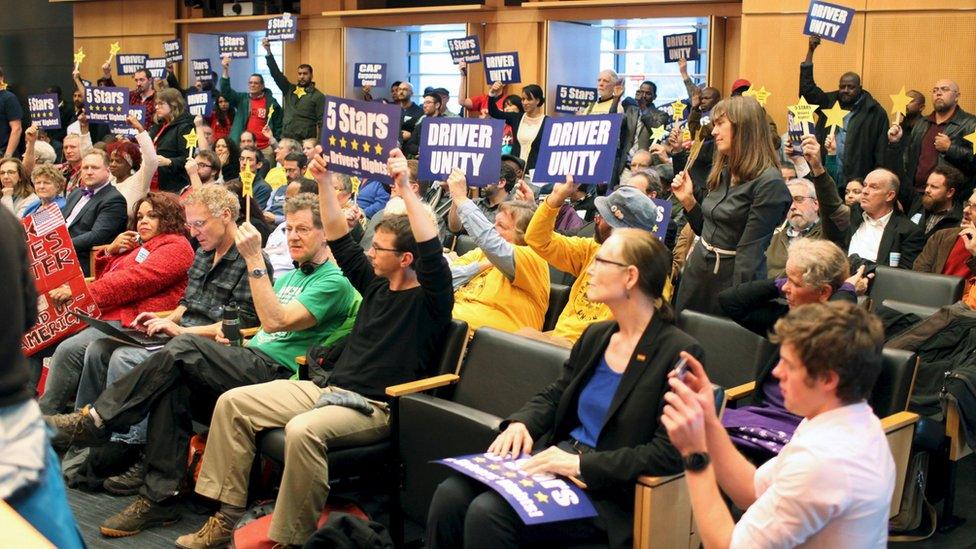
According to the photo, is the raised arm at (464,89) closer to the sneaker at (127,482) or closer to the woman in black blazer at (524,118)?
the woman in black blazer at (524,118)

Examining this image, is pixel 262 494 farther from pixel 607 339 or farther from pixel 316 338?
pixel 607 339

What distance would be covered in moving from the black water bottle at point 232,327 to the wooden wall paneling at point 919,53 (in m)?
5.82

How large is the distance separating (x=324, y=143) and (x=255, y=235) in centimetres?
86

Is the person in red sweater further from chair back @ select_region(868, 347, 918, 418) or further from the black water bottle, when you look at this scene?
chair back @ select_region(868, 347, 918, 418)

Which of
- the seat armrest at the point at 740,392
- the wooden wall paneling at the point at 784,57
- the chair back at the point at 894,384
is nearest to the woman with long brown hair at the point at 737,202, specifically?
the seat armrest at the point at 740,392

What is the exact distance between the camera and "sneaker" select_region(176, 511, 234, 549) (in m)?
3.71

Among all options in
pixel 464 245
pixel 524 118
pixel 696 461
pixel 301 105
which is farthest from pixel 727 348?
pixel 301 105

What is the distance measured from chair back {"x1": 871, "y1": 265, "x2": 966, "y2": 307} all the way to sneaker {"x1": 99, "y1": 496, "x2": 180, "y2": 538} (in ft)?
9.84

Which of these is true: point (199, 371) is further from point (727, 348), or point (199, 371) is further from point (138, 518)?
point (727, 348)

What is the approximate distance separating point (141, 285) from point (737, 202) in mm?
2549

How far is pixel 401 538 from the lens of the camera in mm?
3631

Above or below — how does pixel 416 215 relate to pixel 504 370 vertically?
above

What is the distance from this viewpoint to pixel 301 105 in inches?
438

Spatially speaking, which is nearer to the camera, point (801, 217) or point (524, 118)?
point (801, 217)
